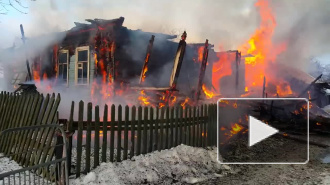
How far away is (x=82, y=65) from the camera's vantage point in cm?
1562

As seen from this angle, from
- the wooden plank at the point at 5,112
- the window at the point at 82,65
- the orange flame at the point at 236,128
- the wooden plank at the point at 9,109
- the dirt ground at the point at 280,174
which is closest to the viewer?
the dirt ground at the point at 280,174

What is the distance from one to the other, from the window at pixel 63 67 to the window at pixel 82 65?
1771 mm

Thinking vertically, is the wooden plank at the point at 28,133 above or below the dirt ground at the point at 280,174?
above

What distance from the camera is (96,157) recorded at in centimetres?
552

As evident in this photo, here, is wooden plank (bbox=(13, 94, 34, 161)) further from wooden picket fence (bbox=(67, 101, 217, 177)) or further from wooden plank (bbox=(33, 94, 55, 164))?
wooden picket fence (bbox=(67, 101, 217, 177))

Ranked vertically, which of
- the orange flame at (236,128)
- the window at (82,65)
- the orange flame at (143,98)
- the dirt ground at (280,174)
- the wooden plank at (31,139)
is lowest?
the dirt ground at (280,174)

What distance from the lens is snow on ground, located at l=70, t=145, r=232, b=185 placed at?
516 centimetres

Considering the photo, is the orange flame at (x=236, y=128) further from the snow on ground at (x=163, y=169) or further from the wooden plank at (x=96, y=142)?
the wooden plank at (x=96, y=142)

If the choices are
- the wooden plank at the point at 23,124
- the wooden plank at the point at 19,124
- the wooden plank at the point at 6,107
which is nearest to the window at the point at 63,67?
the wooden plank at the point at 6,107

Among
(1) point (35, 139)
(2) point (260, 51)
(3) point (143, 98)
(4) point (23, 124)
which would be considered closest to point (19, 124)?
(4) point (23, 124)

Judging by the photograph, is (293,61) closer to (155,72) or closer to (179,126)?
(155,72)

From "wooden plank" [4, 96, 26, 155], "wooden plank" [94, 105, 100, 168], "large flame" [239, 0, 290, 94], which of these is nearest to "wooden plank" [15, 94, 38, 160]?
"wooden plank" [4, 96, 26, 155]
